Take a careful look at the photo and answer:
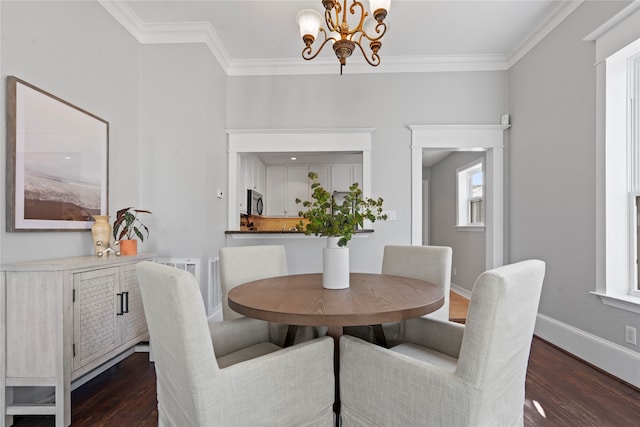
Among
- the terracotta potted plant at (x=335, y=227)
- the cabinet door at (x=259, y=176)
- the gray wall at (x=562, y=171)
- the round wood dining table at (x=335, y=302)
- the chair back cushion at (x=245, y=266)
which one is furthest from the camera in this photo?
the cabinet door at (x=259, y=176)

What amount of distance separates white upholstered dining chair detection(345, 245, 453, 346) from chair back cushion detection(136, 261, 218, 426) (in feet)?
3.10

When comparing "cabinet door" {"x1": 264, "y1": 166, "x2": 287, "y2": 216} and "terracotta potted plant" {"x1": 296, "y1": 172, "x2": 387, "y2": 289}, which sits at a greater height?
"cabinet door" {"x1": 264, "y1": 166, "x2": 287, "y2": 216}

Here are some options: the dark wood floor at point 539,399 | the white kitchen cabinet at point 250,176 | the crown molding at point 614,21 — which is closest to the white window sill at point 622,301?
the dark wood floor at point 539,399

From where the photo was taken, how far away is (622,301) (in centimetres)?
211

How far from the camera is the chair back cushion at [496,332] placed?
0.94 metres

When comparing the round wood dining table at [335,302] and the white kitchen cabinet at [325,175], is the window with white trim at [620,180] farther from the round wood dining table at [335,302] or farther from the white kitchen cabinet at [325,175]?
the white kitchen cabinet at [325,175]

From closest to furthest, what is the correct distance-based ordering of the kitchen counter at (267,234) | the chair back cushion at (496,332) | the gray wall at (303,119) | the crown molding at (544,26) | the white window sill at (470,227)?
the chair back cushion at (496,332), the gray wall at (303,119), the crown molding at (544,26), the kitchen counter at (267,234), the white window sill at (470,227)

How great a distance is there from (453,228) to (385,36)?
136 inches

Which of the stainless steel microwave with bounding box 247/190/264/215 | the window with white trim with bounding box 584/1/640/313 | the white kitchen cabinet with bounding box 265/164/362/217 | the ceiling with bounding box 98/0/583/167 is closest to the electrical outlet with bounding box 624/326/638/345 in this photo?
the window with white trim with bounding box 584/1/640/313

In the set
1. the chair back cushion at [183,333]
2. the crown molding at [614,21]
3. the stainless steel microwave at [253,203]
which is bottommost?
the chair back cushion at [183,333]

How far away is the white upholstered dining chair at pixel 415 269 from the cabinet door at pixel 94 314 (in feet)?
4.55

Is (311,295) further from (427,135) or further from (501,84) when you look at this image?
(501,84)

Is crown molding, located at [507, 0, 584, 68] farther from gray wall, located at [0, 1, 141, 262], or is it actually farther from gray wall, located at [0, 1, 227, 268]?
gray wall, located at [0, 1, 141, 262]

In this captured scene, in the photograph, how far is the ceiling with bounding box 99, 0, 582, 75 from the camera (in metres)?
2.65
